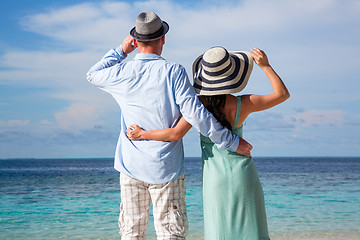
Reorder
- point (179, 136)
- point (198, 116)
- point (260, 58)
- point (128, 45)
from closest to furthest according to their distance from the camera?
point (198, 116) → point (179, 136) → point (260, 58) → point (128, 45)

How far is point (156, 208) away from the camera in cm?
249

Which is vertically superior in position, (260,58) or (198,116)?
(260,58)

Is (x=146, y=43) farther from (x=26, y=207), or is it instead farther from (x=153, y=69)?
(x=26, y=207)

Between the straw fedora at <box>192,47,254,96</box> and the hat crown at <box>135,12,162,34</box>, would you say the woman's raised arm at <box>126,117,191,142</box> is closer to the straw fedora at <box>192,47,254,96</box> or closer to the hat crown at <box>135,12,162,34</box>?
the straw fedora at <box>192,47,254,96</box>

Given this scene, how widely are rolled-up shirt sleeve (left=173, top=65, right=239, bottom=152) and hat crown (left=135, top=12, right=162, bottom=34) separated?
1.04ft

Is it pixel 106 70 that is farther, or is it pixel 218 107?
pixel 106 70

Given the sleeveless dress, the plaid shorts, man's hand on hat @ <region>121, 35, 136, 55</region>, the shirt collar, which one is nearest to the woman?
the sleeveless dress

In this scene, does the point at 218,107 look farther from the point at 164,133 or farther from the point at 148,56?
the point at 148,56

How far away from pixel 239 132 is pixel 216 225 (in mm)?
593

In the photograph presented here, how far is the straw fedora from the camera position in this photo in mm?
2377

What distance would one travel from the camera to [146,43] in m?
2.49

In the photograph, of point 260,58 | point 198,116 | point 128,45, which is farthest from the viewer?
point 128,45

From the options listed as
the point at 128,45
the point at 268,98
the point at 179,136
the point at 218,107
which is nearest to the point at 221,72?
the point at 218,107

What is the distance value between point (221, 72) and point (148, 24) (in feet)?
1.77
